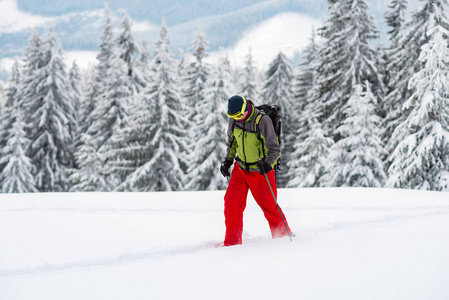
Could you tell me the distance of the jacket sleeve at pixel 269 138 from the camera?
4.51 m

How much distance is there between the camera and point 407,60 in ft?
56.8

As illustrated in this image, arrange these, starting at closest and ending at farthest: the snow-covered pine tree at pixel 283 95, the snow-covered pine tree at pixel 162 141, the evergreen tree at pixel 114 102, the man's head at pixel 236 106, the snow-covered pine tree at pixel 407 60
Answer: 1. the man's head at pixel 236 106
2. the snow-covered pine tree at pixel 407 60
3. the snow-covered pine tree at pixel 162 141
4. the evergreen tree at pixel 114 102
5. the snow-covered pine tree at pixel 283 95

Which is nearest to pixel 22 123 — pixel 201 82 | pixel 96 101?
pixel 96 101

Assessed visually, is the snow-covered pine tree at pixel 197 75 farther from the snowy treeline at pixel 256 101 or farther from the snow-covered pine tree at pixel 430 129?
the snow-covered pine tree at pixel 430 129

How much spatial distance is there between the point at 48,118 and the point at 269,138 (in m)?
25.1

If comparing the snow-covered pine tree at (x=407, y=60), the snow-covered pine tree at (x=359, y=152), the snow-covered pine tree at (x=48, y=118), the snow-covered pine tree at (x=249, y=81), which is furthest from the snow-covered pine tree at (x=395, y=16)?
the snow-covered pine tree at (x=48, y=118)

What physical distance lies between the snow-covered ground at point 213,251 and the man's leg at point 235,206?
380 millimetres

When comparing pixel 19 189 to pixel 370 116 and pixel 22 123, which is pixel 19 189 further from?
pixel 370 116

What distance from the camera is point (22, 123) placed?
80.6 feet

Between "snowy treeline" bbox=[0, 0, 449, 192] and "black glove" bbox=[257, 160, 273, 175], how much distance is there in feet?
34.4

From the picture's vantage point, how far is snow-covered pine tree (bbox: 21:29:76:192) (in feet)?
83.5

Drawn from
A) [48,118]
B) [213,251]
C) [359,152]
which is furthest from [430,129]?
[48,118]

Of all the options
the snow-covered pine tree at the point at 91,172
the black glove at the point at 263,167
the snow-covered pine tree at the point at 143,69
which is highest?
the snow-covered pine tree at the point at 143,69

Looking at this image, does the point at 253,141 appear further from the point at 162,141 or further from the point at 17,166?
the point at 17,166
